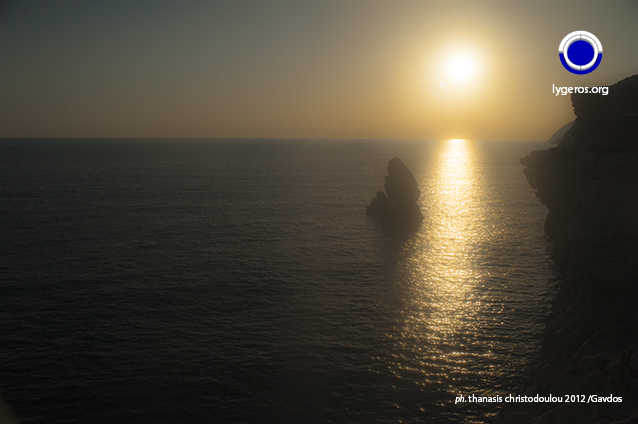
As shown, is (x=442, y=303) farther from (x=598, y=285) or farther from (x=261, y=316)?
(x=261, y=316)

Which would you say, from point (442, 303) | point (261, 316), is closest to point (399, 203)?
point (442, 303)

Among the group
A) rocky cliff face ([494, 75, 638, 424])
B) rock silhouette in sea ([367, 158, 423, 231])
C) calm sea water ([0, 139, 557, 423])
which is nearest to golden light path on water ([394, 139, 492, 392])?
calm sea water ([0, 139, 557, 423])

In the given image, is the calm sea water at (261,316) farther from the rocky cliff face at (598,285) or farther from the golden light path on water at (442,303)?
the rocky cliff face at (598,285)

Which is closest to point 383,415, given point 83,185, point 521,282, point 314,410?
point 314,410

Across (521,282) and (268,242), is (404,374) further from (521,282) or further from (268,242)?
(268,242)

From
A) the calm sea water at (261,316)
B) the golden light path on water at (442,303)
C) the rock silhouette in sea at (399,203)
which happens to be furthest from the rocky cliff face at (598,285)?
the rock silhouette in sea at (399,203)

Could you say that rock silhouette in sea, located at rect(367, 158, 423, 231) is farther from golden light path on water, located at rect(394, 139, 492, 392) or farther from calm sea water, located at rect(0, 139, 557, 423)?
calm sea water, located at rect(0, 139, 557, 423)

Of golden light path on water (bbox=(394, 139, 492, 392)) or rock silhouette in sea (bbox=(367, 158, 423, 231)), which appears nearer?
golden light path on water (bbox=(394, 139, 492, 392))
